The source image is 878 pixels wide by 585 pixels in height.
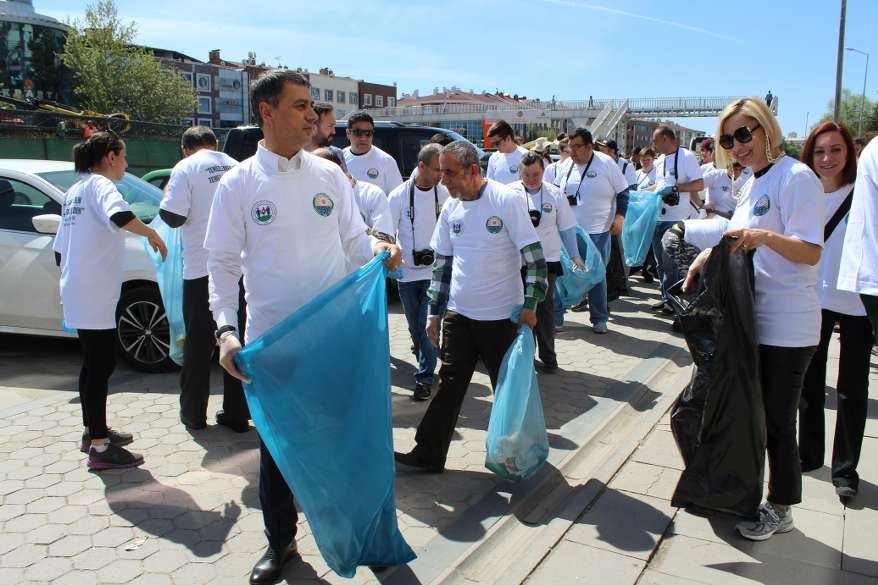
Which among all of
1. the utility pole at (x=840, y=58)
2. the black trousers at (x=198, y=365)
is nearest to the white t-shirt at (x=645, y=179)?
the black trousers at (x=198, y=365)

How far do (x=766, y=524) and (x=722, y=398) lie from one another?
70 cm

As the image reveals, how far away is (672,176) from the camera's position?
27.3 feet

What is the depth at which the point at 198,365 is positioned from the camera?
4.68 m

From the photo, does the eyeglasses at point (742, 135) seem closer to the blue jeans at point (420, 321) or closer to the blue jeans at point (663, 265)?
the blue jeans at point (420, 321)

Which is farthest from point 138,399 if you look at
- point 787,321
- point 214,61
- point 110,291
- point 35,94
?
point 214,61

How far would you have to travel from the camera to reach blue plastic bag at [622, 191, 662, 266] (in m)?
8.69

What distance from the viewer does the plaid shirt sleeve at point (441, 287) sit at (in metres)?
4.23

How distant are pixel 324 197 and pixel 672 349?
16.6ft

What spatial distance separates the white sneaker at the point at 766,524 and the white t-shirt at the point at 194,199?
345cm

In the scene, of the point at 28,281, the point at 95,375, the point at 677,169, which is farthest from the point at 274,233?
the point at 677,169

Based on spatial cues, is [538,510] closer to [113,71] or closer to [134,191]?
[134,191]

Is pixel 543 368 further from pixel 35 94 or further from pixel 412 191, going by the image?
pixel 35 94

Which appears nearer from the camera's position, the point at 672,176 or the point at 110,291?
the point at 110,291

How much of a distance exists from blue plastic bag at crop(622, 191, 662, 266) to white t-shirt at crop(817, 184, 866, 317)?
464cm
